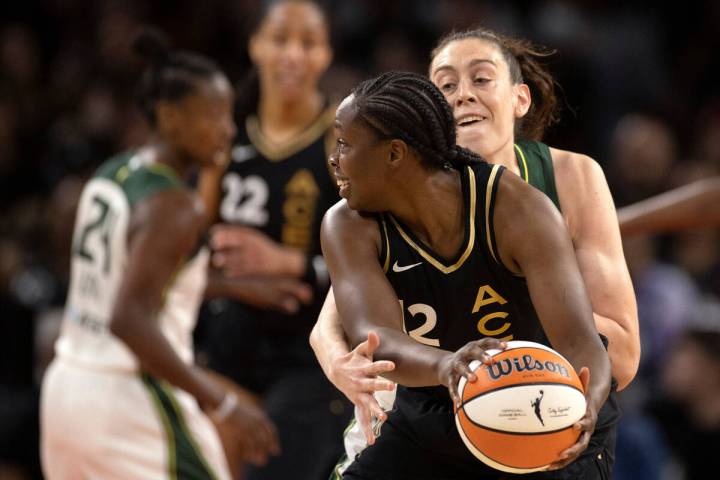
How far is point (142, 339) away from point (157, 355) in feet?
0.27

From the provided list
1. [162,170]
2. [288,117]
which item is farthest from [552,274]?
[288,117]

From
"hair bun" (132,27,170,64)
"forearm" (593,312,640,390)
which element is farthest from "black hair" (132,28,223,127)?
"forearm" (593,312,640,390)

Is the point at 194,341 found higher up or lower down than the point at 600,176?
lower down

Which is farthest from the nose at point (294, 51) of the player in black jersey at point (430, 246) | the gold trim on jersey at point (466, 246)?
the gold trim on jersey at point (466, 246)

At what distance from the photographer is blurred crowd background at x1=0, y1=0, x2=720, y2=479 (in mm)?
7441

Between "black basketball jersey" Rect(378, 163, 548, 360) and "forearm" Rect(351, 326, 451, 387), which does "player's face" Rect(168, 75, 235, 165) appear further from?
"forearm" Rect(351, 326, 451, 387)

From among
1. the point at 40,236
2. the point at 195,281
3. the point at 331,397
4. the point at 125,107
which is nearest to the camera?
the point at 195,281

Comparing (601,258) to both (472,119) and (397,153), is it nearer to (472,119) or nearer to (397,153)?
(472,119)

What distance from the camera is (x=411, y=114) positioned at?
10.7 ft

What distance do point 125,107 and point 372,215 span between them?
7239 millimetres

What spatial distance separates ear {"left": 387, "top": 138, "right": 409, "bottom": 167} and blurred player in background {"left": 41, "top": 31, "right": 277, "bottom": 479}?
5.57 ft

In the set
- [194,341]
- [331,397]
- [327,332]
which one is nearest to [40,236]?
[194,341]

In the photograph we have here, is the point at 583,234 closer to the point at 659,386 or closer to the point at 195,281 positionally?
the point at 195,281

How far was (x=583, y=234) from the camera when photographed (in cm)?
368
